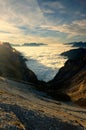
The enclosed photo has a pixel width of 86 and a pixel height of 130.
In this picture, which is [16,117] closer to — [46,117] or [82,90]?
[46,117]

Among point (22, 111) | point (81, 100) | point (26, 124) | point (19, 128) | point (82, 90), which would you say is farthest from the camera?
point (82, 90)

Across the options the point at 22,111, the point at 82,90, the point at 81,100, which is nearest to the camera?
the point at 22,111

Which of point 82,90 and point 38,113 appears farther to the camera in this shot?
point 82,90

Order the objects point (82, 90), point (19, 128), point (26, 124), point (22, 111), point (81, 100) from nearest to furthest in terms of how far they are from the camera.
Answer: point (19, 128), point (26, 124), point (22, 111), point (81, 100), point (82, 90)

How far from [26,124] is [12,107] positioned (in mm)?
2652

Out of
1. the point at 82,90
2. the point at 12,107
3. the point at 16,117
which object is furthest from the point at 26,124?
the point at 82,90

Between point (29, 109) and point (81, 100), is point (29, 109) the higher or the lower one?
the higher one

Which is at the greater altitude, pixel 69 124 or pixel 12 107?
pixel 12 107

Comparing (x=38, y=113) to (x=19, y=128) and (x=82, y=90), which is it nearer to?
(x=19, y=128)

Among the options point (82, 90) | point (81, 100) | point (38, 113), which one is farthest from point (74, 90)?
point (38, 113)

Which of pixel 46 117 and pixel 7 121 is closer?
pixel 7 121

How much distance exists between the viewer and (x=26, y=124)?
1905 cm

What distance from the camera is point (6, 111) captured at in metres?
19.9

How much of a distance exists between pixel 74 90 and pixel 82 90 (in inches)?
200
